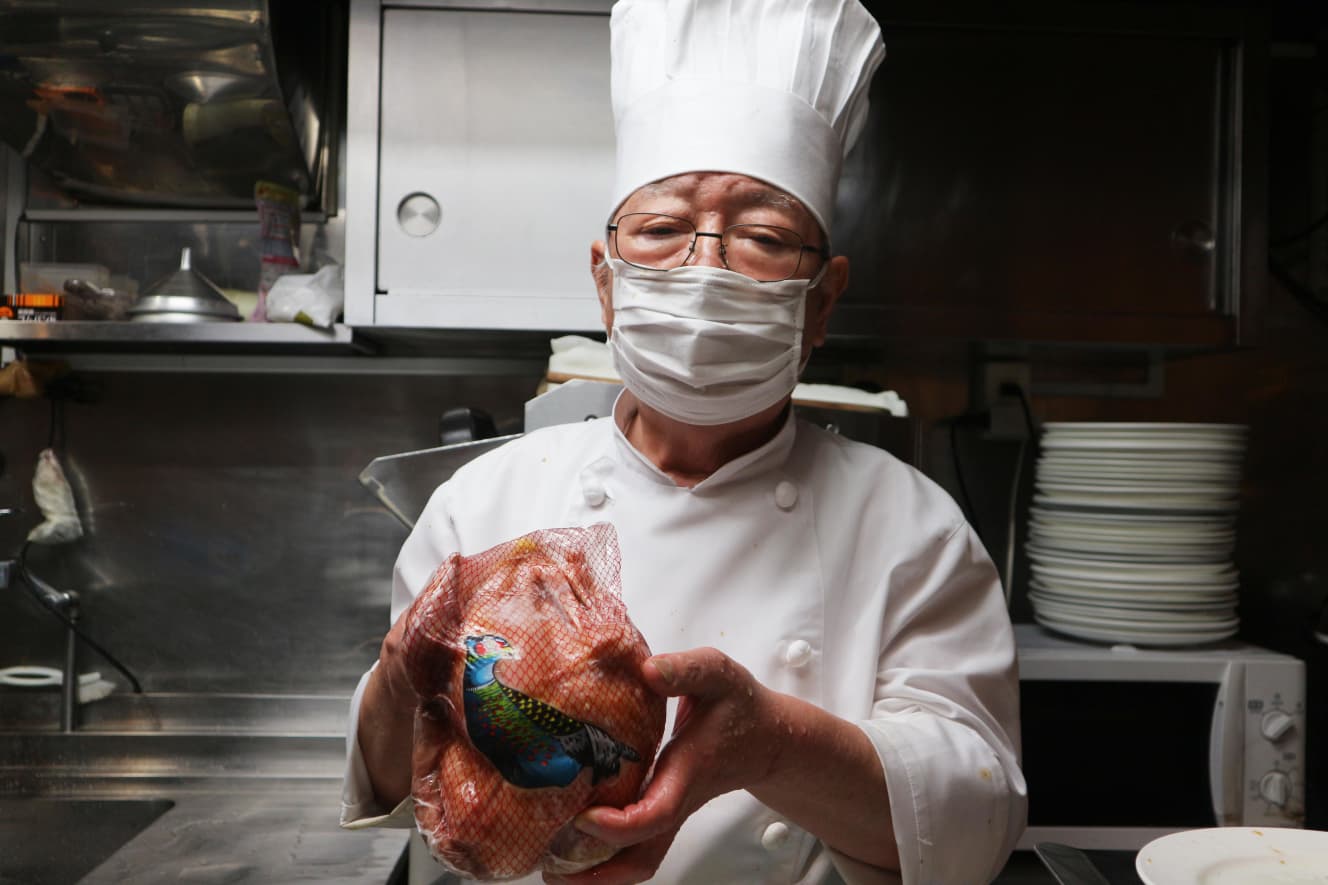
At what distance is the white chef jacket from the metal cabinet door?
0.64 m

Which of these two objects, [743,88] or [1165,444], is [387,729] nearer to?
[743,88]

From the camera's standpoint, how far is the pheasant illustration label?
713 mm

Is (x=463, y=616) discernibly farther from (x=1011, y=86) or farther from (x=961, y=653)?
(x=1011, y=86)

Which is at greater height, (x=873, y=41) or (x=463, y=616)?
(x=873, y=41)

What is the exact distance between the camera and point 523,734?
0.71 meters

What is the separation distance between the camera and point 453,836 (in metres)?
0.74

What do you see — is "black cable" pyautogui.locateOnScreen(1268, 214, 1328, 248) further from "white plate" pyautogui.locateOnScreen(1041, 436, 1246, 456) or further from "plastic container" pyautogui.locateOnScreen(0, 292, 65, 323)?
"plastic container" pyautogui.locateOnScreen(0, 292, 65, 323)

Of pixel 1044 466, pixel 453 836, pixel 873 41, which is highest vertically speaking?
pixel 873 41

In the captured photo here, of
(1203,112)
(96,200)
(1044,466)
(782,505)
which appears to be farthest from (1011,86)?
(96,200)

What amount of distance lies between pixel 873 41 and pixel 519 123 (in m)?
0.81

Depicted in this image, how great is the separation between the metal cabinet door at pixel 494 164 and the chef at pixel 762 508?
593mm

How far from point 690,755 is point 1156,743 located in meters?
1.41

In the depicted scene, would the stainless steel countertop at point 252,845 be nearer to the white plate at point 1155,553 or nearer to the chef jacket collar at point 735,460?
the chef jacket collar at point 735,460

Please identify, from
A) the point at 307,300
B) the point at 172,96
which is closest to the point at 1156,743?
the point at 307,300
